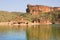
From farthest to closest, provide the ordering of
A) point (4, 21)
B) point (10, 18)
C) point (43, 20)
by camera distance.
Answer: point (43, 20)
point (10, 18)
point (4, 21)

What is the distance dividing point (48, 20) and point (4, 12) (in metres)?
44.8

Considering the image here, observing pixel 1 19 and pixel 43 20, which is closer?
pixel 1 19

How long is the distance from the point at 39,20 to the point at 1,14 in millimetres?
36881

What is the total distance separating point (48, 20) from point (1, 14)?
4653 centimetres

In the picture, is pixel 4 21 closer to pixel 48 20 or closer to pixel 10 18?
pixel 10 18

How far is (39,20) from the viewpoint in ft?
622

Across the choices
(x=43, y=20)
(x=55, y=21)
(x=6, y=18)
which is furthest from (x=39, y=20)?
(x=6, y=18)

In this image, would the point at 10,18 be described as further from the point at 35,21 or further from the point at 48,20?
the point at 48,20

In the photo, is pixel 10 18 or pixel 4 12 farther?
pixel 4 12

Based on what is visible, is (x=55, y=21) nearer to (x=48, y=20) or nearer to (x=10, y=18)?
(x=48, y=20)

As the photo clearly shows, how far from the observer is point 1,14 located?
616ft

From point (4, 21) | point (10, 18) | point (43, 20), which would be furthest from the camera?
point (43, 20)

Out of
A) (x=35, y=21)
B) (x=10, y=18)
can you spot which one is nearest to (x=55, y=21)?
(x=35, y=21)

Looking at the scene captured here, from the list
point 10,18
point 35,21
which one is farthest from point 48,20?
point 10,18
